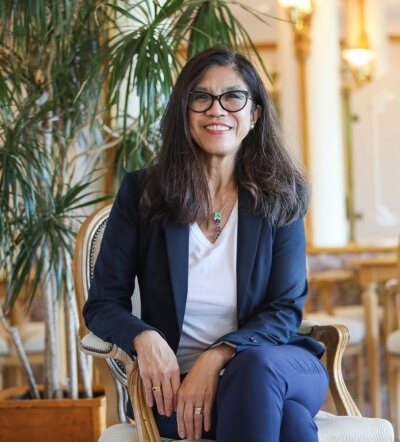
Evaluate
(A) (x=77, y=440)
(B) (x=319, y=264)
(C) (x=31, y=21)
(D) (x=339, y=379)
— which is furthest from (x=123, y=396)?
(B) (x=319, y=264)

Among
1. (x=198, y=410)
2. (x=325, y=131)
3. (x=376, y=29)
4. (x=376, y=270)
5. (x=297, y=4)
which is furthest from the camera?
(x=376, y=29)

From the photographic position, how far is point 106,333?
6.63ft

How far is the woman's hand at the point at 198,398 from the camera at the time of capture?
184cm

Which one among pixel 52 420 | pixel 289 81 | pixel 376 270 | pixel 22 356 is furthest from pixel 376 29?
pixel 52 420

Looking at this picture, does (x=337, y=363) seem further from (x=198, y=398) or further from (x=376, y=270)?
(x=376, y=270)

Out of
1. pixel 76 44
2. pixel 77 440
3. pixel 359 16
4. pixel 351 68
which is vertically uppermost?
pixel 359 16

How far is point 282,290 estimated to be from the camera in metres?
2.07

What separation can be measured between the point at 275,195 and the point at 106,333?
0.51 meters

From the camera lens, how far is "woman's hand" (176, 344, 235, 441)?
1.84 meters

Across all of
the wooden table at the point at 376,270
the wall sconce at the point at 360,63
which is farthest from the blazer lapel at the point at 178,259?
the wall sconce at the point at 360,63

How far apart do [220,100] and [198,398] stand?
69cm

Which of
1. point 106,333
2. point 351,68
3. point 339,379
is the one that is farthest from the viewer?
point 351,68

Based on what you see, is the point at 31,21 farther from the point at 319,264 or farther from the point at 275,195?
the point at 319,264

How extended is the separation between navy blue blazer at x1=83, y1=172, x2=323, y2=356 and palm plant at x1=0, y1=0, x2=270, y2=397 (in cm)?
64
